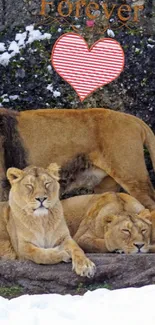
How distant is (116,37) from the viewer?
958cm

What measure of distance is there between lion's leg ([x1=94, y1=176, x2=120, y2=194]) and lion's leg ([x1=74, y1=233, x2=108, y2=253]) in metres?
1.04

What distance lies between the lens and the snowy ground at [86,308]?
19.2ft

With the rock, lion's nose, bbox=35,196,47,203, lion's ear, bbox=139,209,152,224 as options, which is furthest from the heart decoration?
the rock

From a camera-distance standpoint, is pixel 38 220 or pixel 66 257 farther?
pixel 38 220

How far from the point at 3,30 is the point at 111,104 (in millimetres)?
1220

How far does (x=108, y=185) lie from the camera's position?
8.59 m

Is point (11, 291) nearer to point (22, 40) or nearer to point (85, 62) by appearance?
point (85, 62)

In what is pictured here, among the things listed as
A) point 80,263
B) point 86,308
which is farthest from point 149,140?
point 86,308

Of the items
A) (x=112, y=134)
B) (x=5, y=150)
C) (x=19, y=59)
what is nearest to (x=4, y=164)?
(x=5, y=150)

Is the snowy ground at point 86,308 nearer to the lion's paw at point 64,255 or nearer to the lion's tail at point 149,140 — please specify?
the lion's paw at point 64,255

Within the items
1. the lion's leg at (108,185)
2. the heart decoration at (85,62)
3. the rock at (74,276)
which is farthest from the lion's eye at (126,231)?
the heart decoration at (85,62)

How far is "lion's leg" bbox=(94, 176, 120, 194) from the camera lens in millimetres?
8555

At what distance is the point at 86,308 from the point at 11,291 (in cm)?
85

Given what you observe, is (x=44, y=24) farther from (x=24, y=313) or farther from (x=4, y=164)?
(x=24, y=313)
